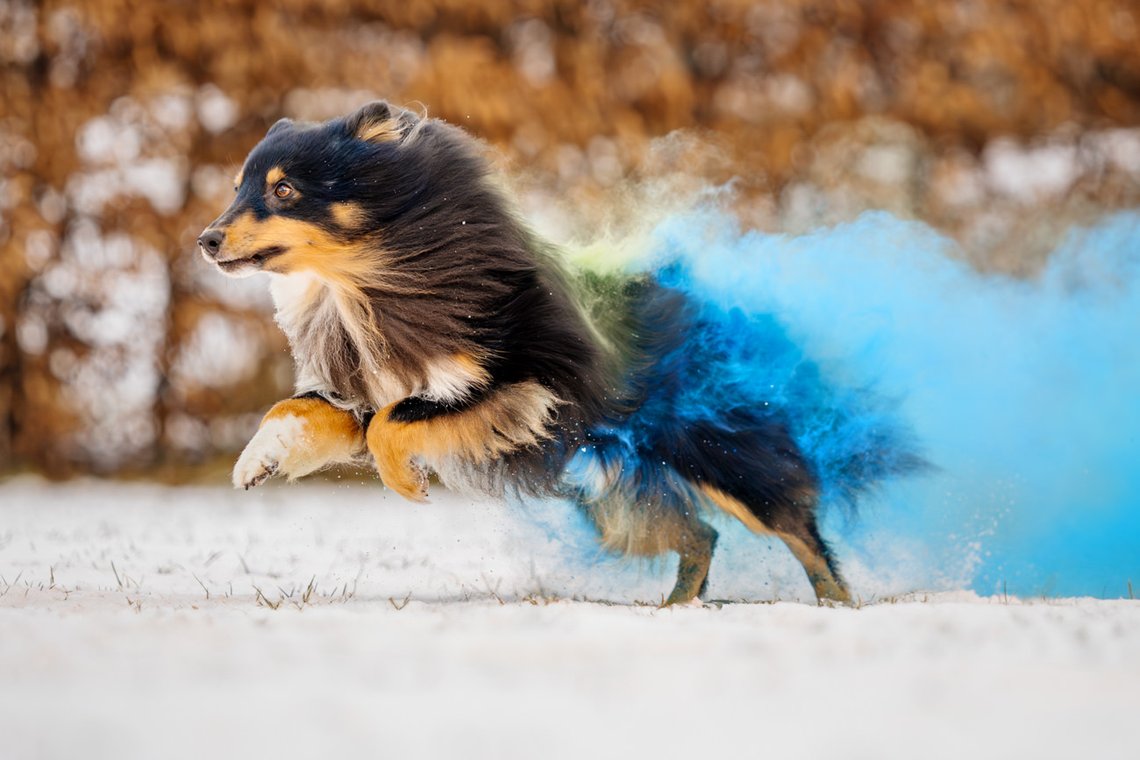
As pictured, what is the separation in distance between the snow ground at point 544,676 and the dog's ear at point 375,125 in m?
1.17

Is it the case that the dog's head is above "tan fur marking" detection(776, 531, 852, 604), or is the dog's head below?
above

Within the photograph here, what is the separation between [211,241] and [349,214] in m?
0.37

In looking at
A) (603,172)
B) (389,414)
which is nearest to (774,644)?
(389,414)

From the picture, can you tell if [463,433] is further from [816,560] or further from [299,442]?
[816,560]

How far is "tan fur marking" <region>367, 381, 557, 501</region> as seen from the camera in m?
3.00

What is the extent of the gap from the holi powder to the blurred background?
3.44 meters

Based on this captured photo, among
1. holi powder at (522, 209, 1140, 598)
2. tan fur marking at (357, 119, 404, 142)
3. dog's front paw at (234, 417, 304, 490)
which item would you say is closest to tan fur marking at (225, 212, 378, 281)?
tan fur marking at (357, 119, 404, 142)

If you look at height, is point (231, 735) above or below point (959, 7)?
below

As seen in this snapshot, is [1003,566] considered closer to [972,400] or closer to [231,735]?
[972,400]

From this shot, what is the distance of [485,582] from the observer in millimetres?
3807

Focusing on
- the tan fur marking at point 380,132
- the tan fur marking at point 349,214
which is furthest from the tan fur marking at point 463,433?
the tan fur marking at point 380,132

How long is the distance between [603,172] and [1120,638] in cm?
551

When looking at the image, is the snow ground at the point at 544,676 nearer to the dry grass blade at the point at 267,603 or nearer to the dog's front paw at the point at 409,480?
the dry grass blade at the point at 267,603

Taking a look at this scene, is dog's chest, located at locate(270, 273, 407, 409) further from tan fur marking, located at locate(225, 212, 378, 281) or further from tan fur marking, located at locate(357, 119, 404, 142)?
tan fur marking, located at locate(357, 119, 404, 142)
